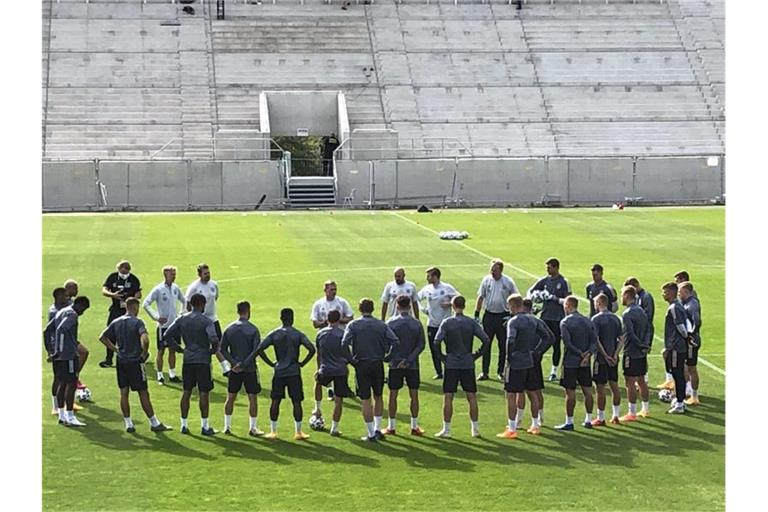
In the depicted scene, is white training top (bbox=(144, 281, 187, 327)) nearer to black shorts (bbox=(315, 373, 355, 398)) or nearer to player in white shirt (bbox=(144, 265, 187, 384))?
player in white shirt (bbox=(144, 265, 187, 384))

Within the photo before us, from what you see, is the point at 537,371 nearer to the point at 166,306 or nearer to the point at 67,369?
the point at 67,369

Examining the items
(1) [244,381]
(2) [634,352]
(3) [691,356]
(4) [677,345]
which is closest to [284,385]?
(1) [244,381]

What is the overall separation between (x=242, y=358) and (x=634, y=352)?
542 cm

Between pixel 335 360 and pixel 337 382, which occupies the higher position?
pixel 335 360

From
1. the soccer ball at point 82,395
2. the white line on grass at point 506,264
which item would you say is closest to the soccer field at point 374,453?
the white line on grass at point 506,264

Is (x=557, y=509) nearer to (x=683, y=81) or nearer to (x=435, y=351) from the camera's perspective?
(x=435, y=351)

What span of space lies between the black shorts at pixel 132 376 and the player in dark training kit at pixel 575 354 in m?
5.55

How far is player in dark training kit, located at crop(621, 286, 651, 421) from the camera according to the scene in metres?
18.8

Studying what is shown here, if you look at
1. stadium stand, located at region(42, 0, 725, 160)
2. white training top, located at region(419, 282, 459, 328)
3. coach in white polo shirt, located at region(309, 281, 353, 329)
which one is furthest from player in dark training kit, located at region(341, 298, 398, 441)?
stadium stand, located at region(42, 0, 725, 160)

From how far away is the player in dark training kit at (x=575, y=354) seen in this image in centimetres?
1816

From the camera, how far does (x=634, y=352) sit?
18.9 meters

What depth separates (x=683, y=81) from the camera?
232ft

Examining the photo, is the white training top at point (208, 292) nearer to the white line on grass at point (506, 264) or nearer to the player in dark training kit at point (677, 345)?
the player in dark training kit at point (677, 345)

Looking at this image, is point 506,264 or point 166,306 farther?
point 506,264
